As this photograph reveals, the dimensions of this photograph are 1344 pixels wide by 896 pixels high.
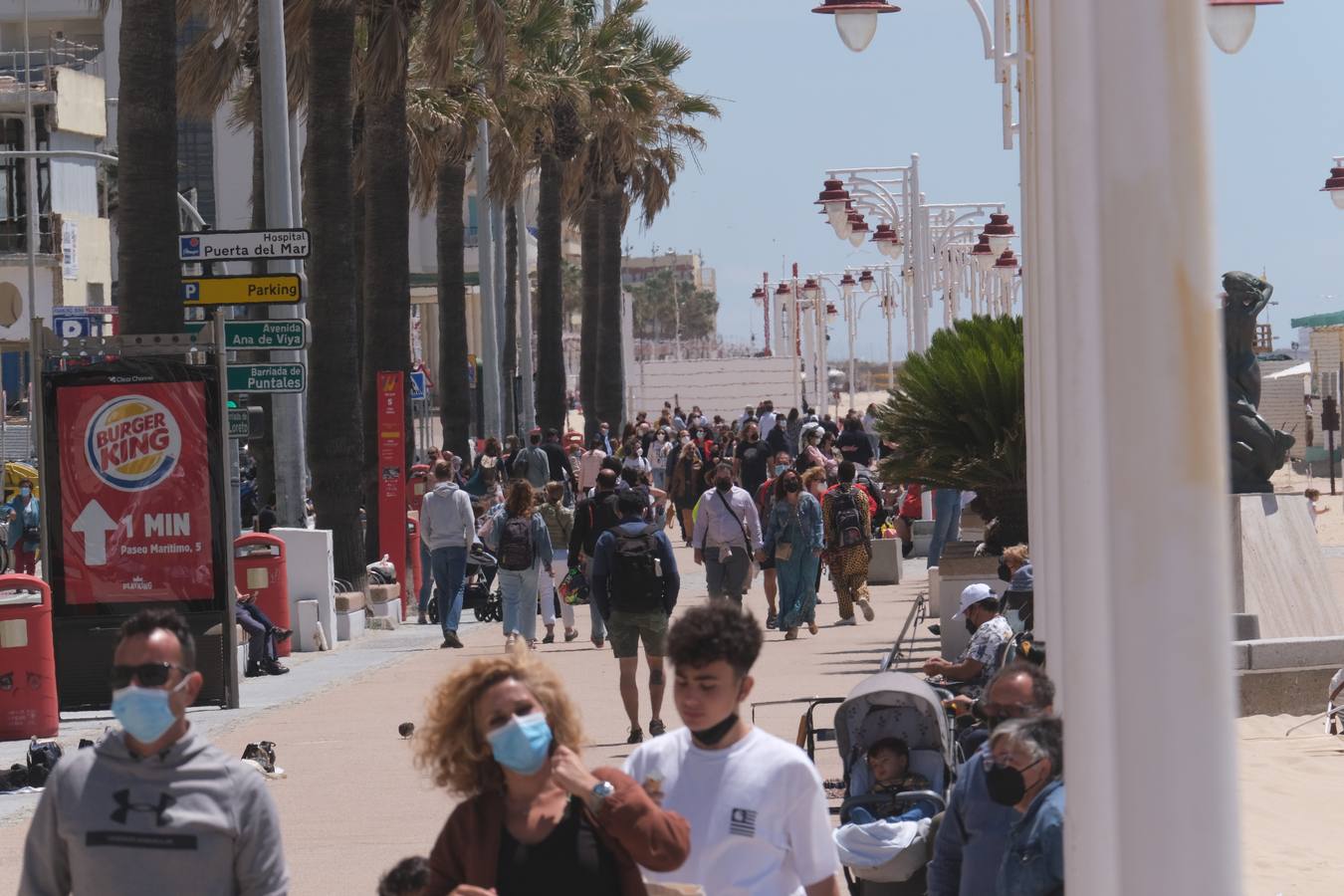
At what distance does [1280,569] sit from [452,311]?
24.0m

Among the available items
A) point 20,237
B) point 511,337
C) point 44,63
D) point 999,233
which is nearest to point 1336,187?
point 999,233

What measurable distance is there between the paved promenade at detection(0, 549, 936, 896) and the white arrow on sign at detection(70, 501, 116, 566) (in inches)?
47.4

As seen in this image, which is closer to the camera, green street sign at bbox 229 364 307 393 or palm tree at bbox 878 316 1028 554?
palm tree at bbox 878 316 1028 554

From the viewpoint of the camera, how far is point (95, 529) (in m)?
14.5

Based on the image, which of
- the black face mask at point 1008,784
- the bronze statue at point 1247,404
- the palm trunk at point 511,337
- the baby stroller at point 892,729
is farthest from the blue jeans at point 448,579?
the palm trunk at point 511,337

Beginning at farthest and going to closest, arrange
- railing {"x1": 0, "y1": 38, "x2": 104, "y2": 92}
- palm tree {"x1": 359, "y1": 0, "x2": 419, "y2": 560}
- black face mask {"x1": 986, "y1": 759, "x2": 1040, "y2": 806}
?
railing {"x1": 0, "y1": 38, "x2": 104, "y2": 92}
palm tree {"x1": 359, "y1": 0, "x2": 419, "y2": 560}
black face mask {"x1": 986, "y1": 759, "x2": 1040, "y2": 806}

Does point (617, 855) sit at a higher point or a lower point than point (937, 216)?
lower

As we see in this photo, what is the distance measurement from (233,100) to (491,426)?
19.3 m

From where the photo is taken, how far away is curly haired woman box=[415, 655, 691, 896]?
4184 mm

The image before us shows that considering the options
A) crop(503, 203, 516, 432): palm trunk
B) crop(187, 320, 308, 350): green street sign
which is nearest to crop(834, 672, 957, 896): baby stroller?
crop(187, 320, 308, 350): green street sign

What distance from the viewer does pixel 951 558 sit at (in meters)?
17.4

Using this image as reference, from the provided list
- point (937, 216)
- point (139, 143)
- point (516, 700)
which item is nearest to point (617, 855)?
point (516, 700)

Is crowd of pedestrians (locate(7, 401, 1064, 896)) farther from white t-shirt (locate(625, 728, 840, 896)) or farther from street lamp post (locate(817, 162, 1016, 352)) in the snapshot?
street lamp post (locate(817, 162, 1016, 352))

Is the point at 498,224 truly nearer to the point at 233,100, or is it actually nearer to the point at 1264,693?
the point at 233,100
